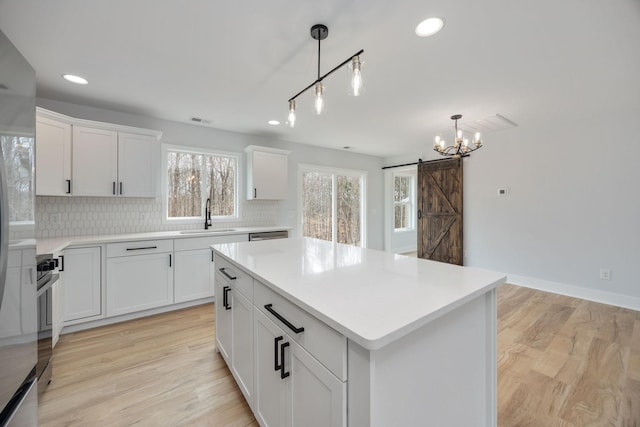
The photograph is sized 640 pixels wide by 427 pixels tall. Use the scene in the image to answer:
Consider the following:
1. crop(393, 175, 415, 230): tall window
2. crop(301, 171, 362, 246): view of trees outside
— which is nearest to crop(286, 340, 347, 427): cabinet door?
crop(301, 171, 362, 246): view of trees outside

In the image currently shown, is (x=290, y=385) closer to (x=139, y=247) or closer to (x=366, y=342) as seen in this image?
(x=366, y=342)

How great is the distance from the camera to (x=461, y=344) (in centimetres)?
105

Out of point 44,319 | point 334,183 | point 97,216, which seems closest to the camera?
point 44,319

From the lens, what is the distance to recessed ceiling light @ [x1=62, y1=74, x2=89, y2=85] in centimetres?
232

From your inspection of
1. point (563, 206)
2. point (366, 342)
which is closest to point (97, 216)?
point (366, 342)

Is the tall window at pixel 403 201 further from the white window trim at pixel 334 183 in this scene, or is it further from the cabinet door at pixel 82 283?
the cabinet door at pixel 82 283

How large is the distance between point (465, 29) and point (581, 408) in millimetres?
2572

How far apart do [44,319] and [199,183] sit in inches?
99.0

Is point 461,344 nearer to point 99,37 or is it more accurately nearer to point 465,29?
point 465,29

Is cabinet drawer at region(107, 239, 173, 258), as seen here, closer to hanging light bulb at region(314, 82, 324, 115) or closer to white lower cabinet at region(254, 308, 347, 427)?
white lower cabinet at region(254, 308, 347, 427)

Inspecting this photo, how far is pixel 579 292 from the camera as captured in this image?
3.51 metres

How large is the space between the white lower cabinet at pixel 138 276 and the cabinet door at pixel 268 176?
1446mm

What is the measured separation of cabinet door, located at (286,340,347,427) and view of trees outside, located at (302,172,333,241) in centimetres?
394

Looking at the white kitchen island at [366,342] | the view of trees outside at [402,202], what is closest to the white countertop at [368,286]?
the white kitchen island at [366,342]
